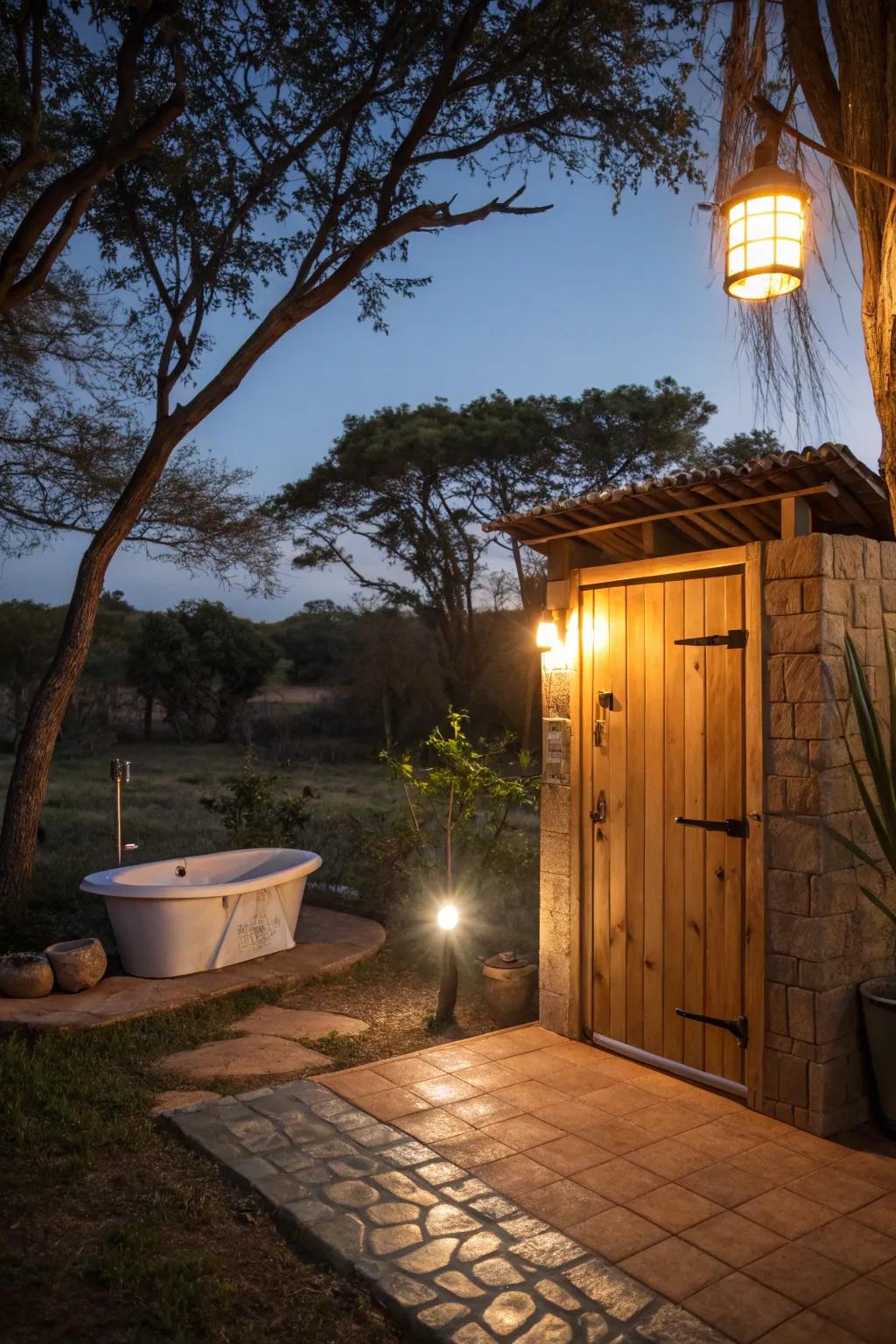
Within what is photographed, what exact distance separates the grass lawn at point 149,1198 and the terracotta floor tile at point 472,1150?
0.71 meters

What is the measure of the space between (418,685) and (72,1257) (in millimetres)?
17857

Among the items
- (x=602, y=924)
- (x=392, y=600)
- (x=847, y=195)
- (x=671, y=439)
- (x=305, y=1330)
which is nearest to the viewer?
(x=305, y=1330)

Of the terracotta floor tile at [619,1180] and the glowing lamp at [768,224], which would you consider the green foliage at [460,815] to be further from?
the glowing lamp at [768,224]

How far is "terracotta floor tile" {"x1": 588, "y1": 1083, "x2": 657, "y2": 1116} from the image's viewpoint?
12.6ft

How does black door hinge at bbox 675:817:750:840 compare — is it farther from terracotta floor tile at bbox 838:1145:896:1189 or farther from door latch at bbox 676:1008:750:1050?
terracotta floor tile at bbox 838:1145:896:1189

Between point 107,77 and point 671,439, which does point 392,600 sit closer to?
point 671,439

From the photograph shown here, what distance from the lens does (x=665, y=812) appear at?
4227 mm

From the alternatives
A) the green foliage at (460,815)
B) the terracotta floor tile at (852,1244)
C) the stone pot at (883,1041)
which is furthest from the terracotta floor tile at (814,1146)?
the green foliage at (460,815)

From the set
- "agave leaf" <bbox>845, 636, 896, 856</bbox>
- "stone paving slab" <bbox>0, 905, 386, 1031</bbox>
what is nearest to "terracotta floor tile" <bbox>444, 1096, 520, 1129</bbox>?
"agave leaf" <bbox>845, 636, 896, 856</bbox>

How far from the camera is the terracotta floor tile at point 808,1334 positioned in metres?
2.42

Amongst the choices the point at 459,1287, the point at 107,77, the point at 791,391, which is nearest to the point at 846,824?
the point at 791,391

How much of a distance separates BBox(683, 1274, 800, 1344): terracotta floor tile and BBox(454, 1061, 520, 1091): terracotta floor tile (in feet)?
4.97

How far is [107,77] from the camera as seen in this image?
755 centimetres

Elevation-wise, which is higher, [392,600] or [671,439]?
[671,439]
